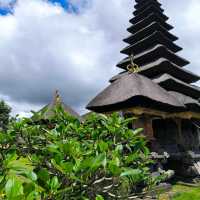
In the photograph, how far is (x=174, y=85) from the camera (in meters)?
17.0

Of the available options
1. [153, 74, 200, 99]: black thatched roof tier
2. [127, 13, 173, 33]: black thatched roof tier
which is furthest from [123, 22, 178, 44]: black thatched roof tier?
[153, 74, 200, 99]: black thatched roof tier

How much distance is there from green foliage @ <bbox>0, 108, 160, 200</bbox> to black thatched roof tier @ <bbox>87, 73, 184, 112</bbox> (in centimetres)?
788

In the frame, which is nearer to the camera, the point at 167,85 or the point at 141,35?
the point at 167,85

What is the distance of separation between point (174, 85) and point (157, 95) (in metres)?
5.72

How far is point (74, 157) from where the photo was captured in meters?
1.92

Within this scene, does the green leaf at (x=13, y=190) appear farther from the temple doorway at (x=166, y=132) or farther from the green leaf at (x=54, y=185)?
the temple doorway at (x=166, y=132)

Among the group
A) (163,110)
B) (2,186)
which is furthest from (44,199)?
(163,110)

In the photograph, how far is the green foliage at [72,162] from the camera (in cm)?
153

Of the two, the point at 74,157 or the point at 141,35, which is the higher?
the point at 141,35

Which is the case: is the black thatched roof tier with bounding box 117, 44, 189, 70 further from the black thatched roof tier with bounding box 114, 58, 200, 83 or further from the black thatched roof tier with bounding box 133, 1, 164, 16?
the black thatched roof tier with bounding box 133, 1, 164, 16

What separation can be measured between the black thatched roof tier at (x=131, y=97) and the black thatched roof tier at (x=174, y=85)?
337cm

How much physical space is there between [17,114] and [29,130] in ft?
0.84

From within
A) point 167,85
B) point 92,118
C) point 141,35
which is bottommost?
point 92,118

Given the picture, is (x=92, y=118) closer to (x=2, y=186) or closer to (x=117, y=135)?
(x=117, y=135)
